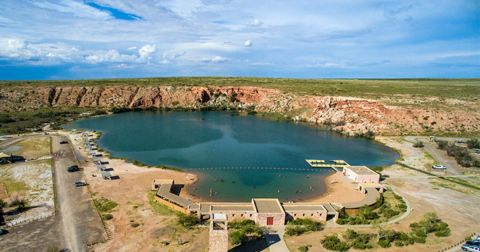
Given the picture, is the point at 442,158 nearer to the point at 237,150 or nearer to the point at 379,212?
the point at 379,212

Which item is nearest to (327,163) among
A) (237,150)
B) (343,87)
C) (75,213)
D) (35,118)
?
(237,150)

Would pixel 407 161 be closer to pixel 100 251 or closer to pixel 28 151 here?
pixel 100 251

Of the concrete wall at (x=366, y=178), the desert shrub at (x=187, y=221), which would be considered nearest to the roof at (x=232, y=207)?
the desert shrub at (x=187, y=221)

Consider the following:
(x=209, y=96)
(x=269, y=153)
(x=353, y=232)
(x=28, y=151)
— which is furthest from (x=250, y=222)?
(x=209, y=96)

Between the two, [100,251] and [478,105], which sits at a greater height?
[478,105]

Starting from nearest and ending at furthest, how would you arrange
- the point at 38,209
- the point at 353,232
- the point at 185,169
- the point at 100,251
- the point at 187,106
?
the point at 100,251, the point at 353,232, the point at 38,209, the point at 185,169, the point at 187,106

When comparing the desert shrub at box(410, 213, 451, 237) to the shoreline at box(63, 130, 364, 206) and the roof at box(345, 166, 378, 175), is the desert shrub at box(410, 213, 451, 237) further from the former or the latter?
the roof at box(345, 166, 378, 175)

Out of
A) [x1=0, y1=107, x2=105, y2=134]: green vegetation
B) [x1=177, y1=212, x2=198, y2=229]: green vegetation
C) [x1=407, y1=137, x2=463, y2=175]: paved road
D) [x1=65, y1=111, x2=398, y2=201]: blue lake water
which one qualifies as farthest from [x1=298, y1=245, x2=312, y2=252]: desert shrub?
[x1=0, y1=107, x2=105, y2=134]: green vegetation
